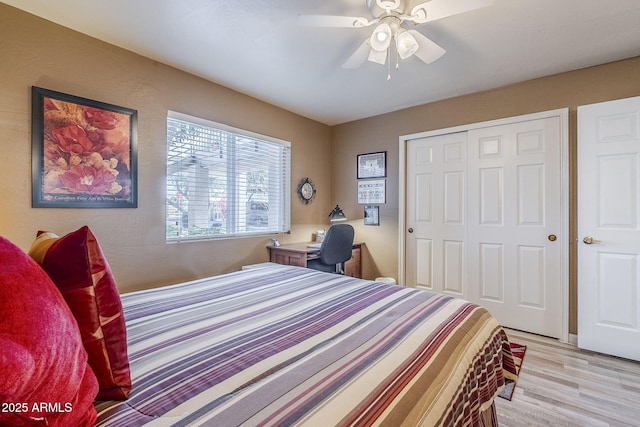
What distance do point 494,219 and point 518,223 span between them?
0.67ft

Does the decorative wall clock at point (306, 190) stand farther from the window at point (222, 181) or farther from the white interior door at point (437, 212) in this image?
the white interior door at point (437, 212)

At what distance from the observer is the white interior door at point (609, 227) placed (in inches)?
86.0

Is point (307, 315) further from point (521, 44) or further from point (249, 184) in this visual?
point (521, 44)

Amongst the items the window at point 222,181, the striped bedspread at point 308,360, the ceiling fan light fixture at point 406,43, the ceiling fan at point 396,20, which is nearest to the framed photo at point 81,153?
the window at point 222,181

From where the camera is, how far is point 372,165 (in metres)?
3.74

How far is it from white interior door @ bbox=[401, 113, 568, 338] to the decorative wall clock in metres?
1.18

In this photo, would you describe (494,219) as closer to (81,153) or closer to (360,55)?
(360,55)

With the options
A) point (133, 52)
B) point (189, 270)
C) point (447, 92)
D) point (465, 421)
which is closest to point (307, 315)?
point (465, 421)

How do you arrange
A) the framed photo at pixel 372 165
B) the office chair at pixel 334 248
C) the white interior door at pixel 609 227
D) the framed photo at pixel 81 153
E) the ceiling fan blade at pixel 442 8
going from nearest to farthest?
the ceiling fan blade at pixel 442 8 < the framed photo at pixel 81 153 < the white interior door at pixel 609 227 < the office chair at pixel 334 248 < the framed photo at pixel 372 165

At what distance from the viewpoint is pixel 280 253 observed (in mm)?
3189

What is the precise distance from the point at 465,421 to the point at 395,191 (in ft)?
A: 9.55

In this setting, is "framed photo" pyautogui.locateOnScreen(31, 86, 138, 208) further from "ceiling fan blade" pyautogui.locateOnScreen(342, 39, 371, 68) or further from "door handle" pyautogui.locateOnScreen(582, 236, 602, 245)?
"door handle" pyautogui.locateOnScreen(582, 236, 602, 245)

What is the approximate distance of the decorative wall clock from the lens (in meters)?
3.67

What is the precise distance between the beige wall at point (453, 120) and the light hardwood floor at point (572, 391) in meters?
0.40
